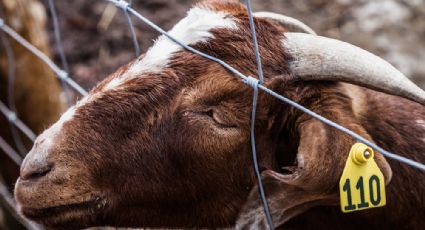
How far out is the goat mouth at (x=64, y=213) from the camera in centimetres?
244

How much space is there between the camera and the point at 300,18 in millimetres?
6766

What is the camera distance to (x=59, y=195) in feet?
7.84

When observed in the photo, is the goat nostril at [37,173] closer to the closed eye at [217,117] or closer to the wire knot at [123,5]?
the closed eye at [217,117]

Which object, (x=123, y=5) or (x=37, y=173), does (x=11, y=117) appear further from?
(x=37, y=173)

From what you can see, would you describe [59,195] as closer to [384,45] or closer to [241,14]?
[241,14]

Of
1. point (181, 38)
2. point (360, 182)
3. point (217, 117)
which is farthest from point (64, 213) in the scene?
point (360, 182)

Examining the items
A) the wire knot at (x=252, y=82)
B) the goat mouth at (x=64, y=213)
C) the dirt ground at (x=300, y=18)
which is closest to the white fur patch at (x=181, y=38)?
the wire knot at (x=252, y=82)

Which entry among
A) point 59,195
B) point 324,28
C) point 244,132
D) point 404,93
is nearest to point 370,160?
point 404,93

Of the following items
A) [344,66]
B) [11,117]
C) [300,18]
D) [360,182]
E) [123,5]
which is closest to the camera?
[360,182]

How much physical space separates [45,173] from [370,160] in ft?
3.98

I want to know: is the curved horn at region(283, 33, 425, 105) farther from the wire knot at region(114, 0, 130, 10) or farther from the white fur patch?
the wire knot at region(114, 0, 130, 10)

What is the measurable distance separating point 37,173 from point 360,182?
121 cm

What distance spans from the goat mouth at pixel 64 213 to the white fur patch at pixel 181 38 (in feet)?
1.59

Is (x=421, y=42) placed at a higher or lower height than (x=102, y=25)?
lower
